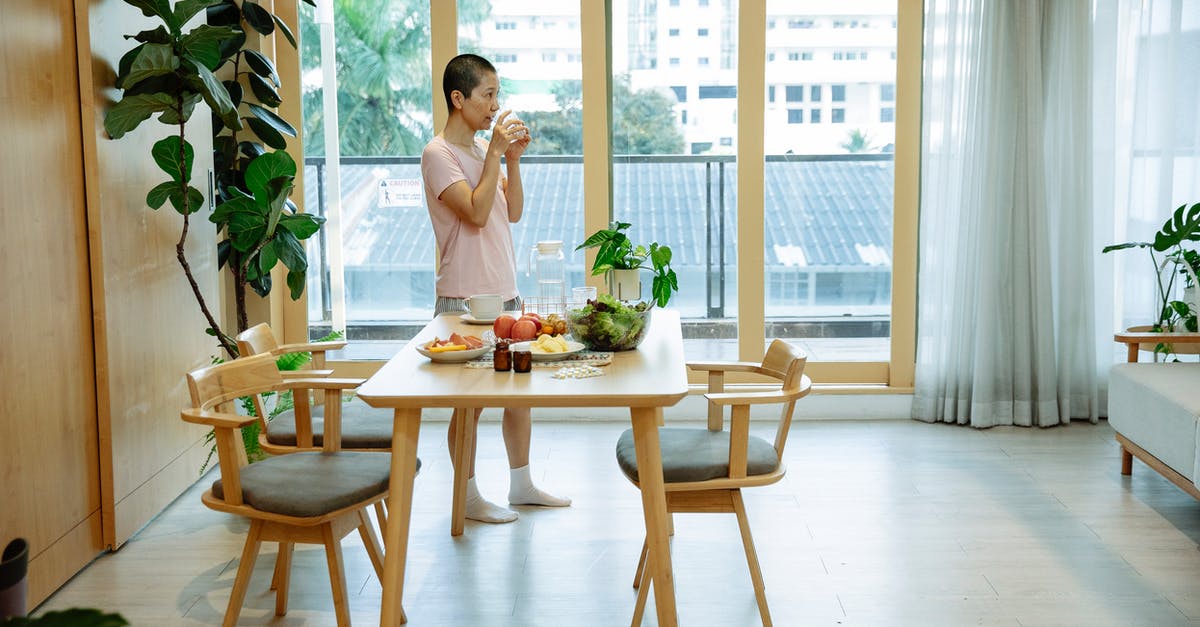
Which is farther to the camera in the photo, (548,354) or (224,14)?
(224,14)

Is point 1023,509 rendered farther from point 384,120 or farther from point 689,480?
point 384,120

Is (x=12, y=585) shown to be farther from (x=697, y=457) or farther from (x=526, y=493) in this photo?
(x=526, y=493)

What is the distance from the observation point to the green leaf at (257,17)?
15.1 feet

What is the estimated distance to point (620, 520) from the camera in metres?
3.84

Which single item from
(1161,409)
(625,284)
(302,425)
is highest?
(625,284)

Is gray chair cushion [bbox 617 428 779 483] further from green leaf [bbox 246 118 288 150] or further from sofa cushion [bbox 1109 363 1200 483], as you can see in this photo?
green leaf [bbox 246 118 288 150]

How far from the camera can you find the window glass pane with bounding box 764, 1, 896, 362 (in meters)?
5.21

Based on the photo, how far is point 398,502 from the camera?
8.68ft

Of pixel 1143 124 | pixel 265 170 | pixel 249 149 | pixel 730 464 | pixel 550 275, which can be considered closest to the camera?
pixel 730 464

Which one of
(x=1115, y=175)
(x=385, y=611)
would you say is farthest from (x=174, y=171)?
(x=1115, y=175)

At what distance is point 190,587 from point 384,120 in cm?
267

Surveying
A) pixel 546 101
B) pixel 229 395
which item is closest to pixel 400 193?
pixel 546 101

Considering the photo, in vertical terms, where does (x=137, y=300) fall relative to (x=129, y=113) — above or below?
below

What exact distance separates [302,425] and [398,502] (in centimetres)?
59
